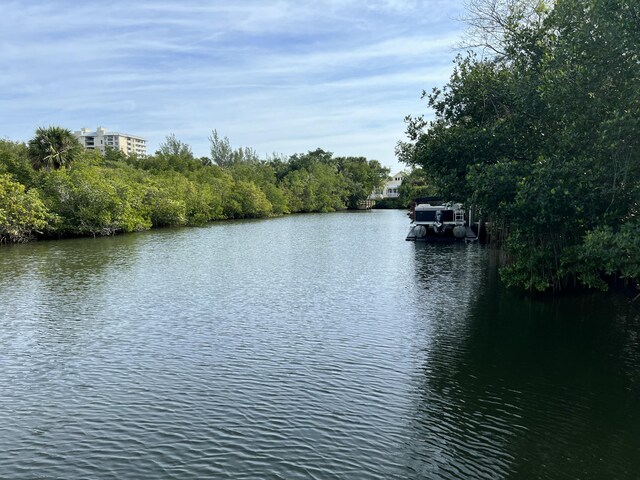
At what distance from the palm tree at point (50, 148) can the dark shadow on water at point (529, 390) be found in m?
57.2

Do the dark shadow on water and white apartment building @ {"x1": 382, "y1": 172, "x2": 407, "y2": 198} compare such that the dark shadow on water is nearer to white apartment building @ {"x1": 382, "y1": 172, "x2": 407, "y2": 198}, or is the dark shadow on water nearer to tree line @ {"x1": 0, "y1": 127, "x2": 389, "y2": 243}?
tree line @ {"x1": 0, "y1": 127, "x2": 389, "y2": 243}

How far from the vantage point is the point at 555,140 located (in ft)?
65.0

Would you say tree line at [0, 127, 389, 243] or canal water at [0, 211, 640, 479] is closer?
canal water at [0, 211, 640, 479]

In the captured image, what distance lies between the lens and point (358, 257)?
39188 mm

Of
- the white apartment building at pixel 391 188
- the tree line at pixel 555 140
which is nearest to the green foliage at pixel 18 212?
the tree line at pixel 555 140

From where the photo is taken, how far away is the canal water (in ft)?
32.0

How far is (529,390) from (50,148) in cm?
6502

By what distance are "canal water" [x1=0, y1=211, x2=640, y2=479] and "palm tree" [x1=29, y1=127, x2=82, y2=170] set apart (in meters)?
41.3

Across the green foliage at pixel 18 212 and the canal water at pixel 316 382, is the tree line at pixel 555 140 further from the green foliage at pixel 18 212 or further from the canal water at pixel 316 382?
the green foliage at pixel 18 212

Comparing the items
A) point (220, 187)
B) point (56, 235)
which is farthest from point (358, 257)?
point (220, 187)

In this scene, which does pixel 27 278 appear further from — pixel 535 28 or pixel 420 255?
pixel 535 28

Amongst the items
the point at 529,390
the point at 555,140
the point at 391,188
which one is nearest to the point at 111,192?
the point at 555,140

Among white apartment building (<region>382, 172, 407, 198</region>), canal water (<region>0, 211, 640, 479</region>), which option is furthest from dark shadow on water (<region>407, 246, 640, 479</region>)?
white apartment building (<region>382, 172, 407, 198</region>)

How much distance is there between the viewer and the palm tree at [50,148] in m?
63.2
